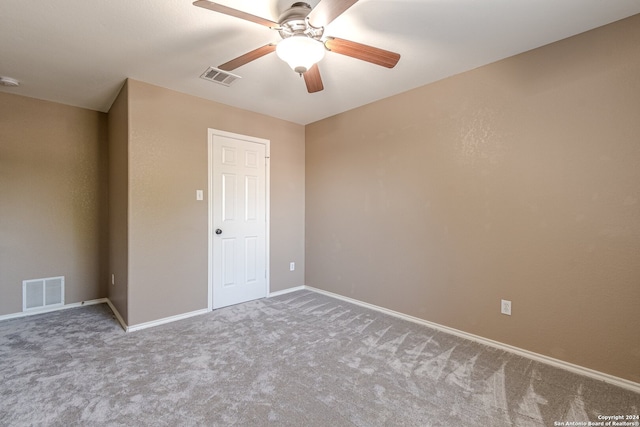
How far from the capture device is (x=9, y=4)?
1.84 metres

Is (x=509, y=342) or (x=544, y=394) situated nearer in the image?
(x=544, y=394)

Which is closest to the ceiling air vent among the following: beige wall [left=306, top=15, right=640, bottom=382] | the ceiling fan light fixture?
the ceiling fan light fixture

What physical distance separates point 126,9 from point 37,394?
8.48 ft

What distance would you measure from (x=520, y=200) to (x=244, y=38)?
258 cm

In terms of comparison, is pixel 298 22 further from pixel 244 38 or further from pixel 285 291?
pixel 285 291

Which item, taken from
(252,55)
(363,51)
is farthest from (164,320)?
(363,51)

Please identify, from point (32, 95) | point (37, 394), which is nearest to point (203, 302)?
point (37, 394)

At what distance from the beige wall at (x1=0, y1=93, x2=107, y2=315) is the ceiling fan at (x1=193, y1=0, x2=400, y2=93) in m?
3.12

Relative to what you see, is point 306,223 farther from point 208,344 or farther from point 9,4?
point 9,4

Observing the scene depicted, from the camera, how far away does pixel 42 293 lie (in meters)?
3.49

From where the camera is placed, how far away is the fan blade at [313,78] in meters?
2.12

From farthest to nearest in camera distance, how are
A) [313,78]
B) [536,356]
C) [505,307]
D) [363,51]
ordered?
1. [505,307]
2. [536,356]
3. [313,78]
4. [363,51]

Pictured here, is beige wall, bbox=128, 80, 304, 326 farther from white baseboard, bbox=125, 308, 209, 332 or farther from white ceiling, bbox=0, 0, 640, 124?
white ceiling, bbox=0, 0, 640, 124

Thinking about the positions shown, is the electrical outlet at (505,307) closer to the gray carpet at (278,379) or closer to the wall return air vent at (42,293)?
the gray carpet at (278,379)
